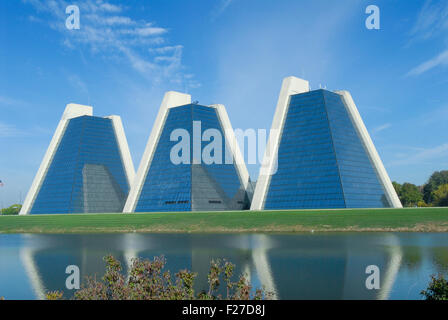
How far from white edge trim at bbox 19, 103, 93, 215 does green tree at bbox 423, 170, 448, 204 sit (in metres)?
92.4

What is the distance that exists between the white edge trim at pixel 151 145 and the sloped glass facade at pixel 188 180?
85 centimetres

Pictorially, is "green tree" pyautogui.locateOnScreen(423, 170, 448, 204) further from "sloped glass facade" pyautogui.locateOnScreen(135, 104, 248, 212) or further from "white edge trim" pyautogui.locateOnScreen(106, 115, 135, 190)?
"white edge trim" pyautogui.locateOnScreen(106, 115, 135, 190)

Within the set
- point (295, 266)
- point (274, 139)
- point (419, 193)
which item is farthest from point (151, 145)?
point (419, 193)

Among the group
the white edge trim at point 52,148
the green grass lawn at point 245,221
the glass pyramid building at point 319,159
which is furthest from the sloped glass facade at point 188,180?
the white edge trim at point 52,148

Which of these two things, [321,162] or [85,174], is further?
[85,174]

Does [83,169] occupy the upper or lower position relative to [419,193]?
upper

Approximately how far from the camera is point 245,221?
63.9 metres

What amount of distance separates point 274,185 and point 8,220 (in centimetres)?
5180

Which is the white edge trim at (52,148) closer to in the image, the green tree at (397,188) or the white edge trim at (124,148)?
the white edge trim at (124,148)

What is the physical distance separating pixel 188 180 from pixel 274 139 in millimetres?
17135

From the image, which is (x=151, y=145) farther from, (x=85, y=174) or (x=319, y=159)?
(x=319, y=159)

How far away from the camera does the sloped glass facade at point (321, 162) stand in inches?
2739
